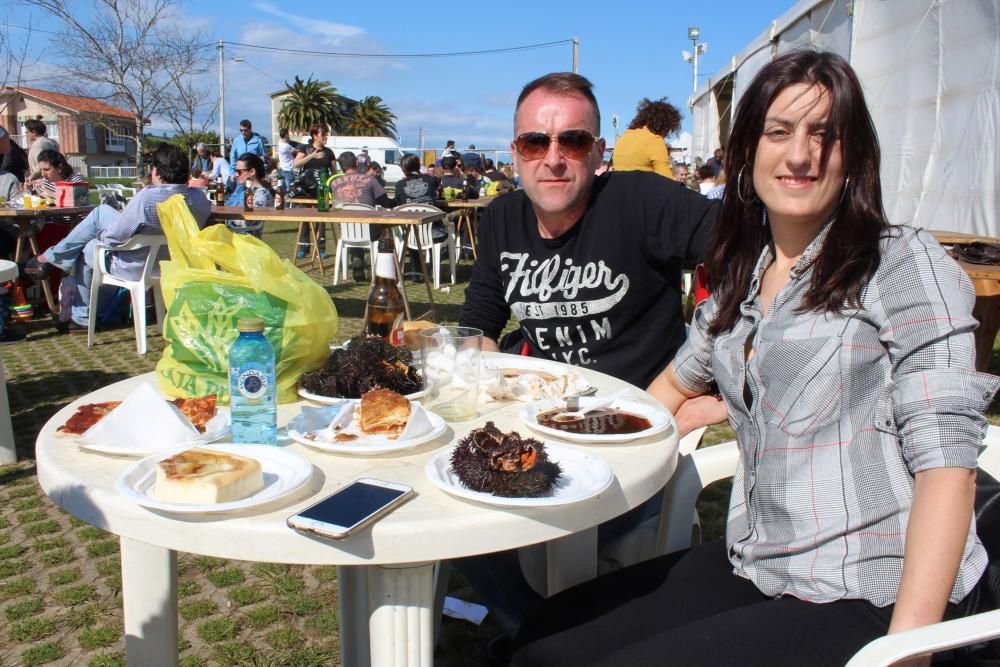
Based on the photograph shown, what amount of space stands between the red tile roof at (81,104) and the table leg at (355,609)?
50.7ft

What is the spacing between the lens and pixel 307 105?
5109cm

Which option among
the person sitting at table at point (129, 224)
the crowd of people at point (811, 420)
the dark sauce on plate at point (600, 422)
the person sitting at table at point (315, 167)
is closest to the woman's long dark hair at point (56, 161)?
the person sitting at table at point (129, 224)

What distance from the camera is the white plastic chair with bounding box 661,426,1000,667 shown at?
1152mm

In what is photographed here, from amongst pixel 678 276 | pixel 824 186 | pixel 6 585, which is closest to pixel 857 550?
pixel 824 186

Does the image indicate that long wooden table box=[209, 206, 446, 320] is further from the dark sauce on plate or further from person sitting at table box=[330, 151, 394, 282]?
the dark sauce on plate

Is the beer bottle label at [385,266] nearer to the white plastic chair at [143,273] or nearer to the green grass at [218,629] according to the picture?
the green grass at [218,629]

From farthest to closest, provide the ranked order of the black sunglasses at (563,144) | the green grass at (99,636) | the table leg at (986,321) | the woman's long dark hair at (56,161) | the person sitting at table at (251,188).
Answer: the person sitting at table at (251,188) < the woman's long dark hair at (56,161) < the table leg at (986,321) < the green grass at (99,636) < the black sunglasses at (563,144)

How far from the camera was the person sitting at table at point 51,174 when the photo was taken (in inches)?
332

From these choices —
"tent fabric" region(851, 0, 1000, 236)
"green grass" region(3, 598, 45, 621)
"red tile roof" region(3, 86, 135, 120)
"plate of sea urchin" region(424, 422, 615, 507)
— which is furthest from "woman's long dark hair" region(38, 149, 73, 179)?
"tent fabric" region(851, 0, 1000, 236)

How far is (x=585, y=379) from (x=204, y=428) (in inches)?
40.7

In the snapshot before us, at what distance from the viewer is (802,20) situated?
39.9 ft

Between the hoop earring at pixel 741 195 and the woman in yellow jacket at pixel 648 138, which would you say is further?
the woman in yellow jacket at pixel 648 138

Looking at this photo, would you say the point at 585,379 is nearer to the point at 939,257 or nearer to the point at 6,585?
the point at 939,257

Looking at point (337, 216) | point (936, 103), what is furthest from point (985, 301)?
point (337, 216)
